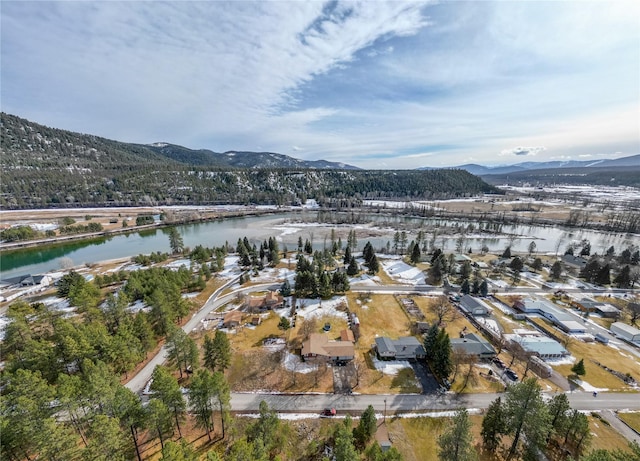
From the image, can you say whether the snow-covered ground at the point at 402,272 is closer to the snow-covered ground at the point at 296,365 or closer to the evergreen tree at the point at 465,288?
the evergreen tree at the point at 465,288

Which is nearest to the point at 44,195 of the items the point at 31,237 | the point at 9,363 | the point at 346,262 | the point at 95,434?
the point at 31,237

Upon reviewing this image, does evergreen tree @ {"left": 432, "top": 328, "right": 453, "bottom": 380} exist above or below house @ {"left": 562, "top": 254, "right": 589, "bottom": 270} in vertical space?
above

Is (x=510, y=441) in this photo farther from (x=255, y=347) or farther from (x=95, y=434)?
(x=95, y=434)

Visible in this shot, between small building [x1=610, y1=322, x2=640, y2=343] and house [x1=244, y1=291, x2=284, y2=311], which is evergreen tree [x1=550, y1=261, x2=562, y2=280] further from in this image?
house [x1=244, y1=291, x2=284, y2=311]

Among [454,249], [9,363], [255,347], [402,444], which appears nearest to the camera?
[402,444]

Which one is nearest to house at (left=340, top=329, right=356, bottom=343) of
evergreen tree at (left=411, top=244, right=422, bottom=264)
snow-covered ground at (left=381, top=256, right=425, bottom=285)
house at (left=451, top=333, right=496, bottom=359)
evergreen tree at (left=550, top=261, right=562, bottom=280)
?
house at (left=451, top=333, right=496, bottom=359)

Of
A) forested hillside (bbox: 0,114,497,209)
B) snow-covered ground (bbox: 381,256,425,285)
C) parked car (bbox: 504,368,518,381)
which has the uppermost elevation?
forested hillside (bbox: 0,114,497,209)
